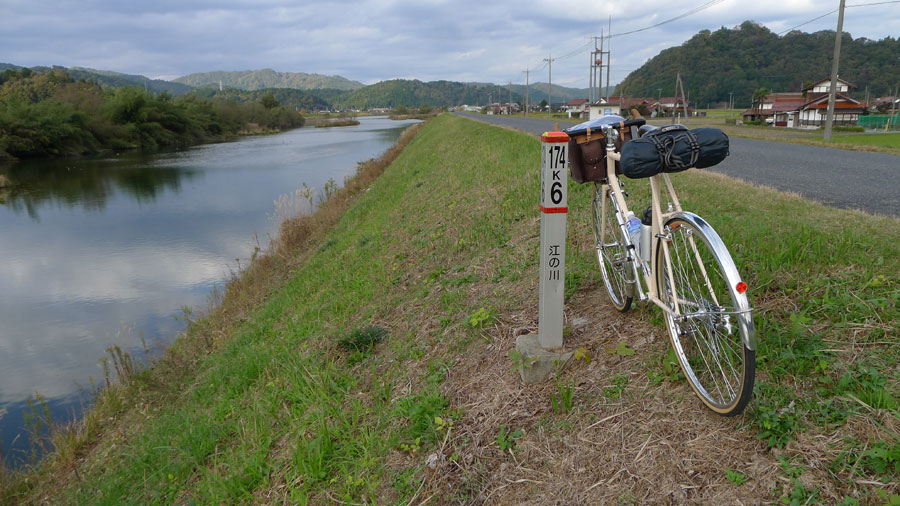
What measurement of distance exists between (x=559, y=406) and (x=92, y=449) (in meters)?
6.01

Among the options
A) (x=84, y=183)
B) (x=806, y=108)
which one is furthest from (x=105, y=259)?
(x=806, y=108)

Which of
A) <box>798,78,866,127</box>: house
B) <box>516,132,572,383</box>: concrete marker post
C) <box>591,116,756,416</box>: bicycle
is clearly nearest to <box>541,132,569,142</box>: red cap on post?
<box>516,132,572,383</box>: concrete marker post

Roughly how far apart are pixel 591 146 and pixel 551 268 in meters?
0.97

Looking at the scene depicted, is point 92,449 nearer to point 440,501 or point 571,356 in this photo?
point 440,501

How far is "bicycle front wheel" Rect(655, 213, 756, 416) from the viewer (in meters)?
2.19

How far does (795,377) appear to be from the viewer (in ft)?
8.27

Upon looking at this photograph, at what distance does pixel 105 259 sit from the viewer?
49.0 feet

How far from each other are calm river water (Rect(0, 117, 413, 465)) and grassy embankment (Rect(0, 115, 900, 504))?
2758 millimetres

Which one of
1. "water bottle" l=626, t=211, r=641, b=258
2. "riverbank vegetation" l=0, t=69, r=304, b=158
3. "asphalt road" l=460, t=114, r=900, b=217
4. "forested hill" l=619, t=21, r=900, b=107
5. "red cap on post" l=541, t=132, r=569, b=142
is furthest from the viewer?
"forested hill" l=619, t=21, r=900, b=107

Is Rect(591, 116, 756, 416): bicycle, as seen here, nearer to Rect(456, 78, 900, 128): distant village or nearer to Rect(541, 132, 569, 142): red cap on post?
Rect(541, 132, 569, 142): red cap on post

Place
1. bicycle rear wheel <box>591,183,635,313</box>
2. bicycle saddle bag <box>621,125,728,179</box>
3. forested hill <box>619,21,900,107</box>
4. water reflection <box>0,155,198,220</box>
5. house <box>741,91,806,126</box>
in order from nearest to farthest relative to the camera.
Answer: bicycle saddle bag <box>621,125,728,179</box>
bicycle rear wheel <box>591,183,635,313</box>
water reflection <box>0,155,198,220</box>
house <box>741,91,806,126</box>
forested hill <box>619,21,900,107</box>

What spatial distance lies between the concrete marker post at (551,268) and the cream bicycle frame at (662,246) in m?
0.48

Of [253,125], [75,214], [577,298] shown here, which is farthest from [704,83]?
[577,298]

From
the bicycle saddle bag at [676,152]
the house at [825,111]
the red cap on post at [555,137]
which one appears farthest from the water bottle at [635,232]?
the house at [825,111]
